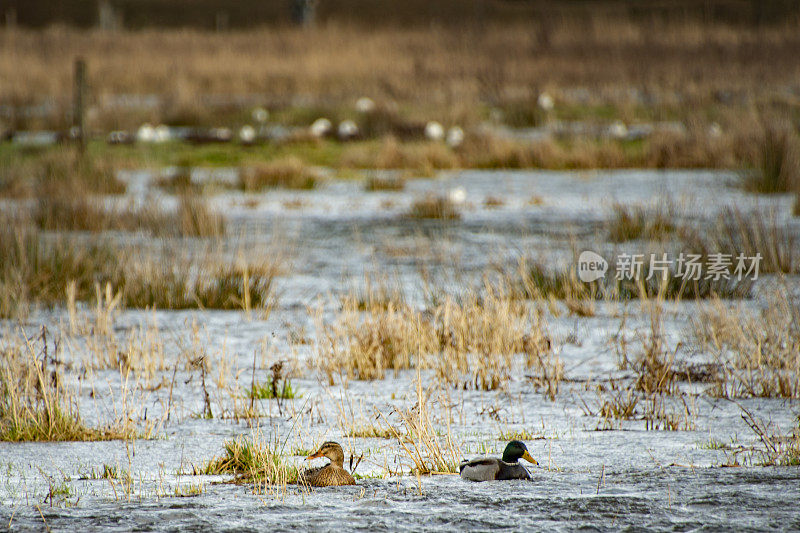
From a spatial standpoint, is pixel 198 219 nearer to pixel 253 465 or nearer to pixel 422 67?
pixel 253 465

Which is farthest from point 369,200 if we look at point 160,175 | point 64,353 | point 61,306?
point 64,353

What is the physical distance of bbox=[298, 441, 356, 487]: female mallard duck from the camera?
3254mm

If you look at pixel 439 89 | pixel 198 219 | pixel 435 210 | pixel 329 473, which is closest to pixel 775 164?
pixel 435 210

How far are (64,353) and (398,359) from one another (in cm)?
174

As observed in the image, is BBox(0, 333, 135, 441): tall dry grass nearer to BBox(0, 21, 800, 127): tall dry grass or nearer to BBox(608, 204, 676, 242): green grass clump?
BBox(608, 204, 676, 242): green grass clump

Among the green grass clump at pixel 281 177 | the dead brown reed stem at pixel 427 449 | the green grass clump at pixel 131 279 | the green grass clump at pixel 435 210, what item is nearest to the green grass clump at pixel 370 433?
the dead brown reed stem at pixel 427 449

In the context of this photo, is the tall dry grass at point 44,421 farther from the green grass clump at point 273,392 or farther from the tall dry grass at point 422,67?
the tall dry grass at point 422,67

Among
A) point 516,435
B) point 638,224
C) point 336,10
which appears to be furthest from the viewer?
point 336,10

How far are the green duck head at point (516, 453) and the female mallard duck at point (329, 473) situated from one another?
53 cm

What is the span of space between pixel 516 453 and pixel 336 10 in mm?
50715

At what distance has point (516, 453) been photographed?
10.8ft

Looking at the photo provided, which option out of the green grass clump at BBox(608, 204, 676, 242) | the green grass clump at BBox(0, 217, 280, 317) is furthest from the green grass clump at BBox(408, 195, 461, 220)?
the green grass clump at BBox(0, 217, 280, 317)

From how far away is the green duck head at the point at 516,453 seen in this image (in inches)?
129

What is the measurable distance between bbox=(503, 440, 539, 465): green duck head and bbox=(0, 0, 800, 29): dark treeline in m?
40.7
